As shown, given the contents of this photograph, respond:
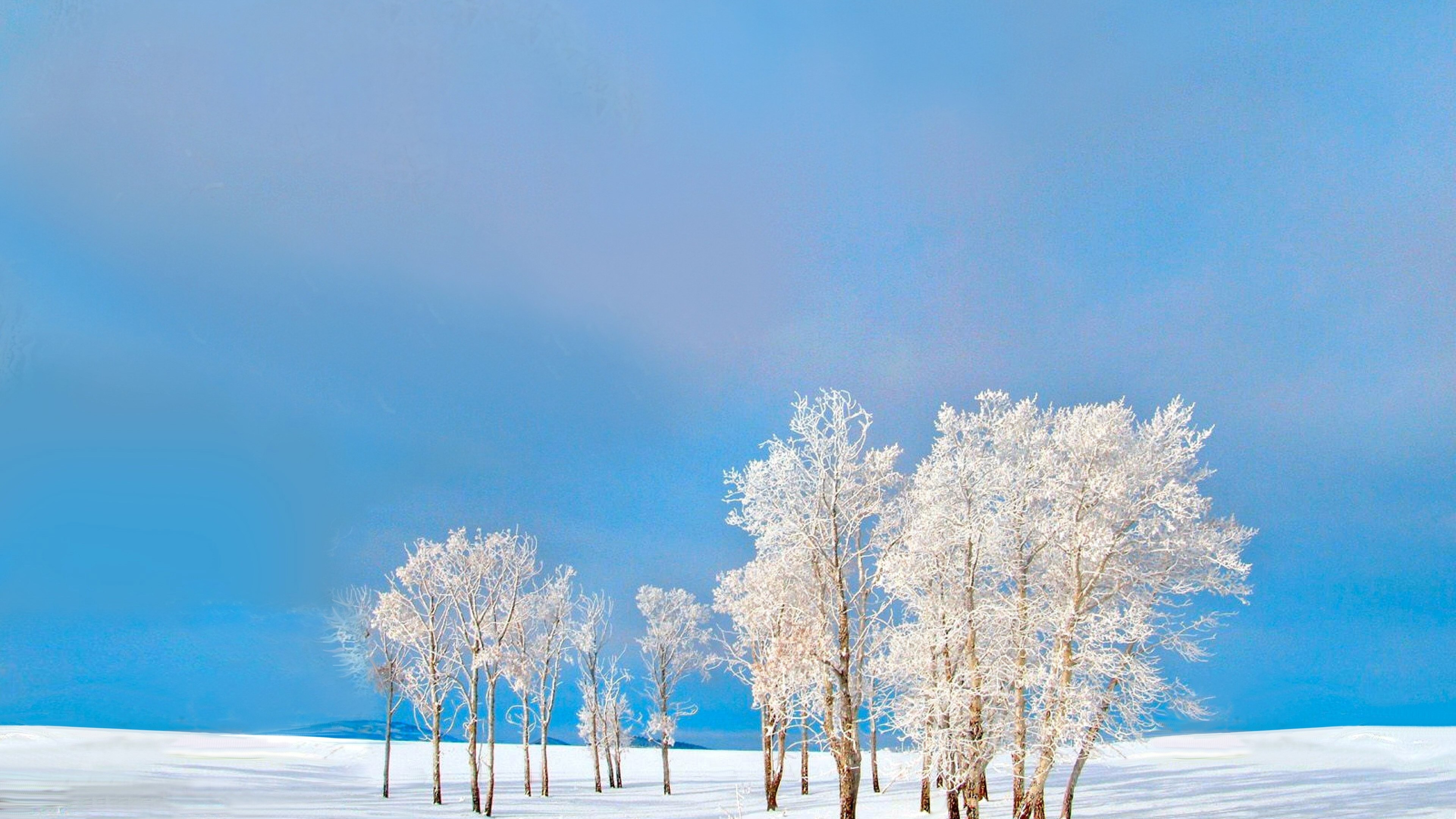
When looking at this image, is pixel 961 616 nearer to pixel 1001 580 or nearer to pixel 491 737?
pixel 1001 580

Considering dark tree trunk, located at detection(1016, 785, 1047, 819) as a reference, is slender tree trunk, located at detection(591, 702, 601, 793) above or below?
below

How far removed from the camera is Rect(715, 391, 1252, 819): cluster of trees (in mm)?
22312

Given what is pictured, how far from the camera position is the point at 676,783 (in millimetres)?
55156

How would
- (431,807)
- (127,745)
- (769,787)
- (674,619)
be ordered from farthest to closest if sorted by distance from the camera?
(674,619) < (431,807) < (769,787) < (127,745)

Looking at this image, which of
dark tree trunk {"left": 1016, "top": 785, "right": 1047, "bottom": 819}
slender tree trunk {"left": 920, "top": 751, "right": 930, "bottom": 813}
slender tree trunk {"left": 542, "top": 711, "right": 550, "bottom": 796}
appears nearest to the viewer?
dark tree trunk {"left": 1016, "top": 785, "right": 1047, "bottom": 819}

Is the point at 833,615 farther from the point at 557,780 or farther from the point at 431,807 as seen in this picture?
the point at 557,780

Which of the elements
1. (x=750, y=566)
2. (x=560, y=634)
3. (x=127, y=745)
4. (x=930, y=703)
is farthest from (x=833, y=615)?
(x=560, y=634)

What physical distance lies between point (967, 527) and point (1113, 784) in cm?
2141

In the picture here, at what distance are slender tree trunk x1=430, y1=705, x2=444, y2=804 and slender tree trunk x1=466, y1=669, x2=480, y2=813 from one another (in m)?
2.00

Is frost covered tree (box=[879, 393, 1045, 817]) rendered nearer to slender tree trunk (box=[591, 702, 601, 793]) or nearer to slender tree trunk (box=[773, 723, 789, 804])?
slender tree trunk (box=[773, 723, 789, 804])

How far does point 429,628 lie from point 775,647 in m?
18.2

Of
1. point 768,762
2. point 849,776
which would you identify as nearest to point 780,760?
point 768,762

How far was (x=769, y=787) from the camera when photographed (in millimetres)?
33438

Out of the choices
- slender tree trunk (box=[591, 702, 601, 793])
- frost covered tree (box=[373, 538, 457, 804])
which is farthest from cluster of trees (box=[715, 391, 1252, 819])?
slender tree trunk (box=[591, 702, 601, 793])
